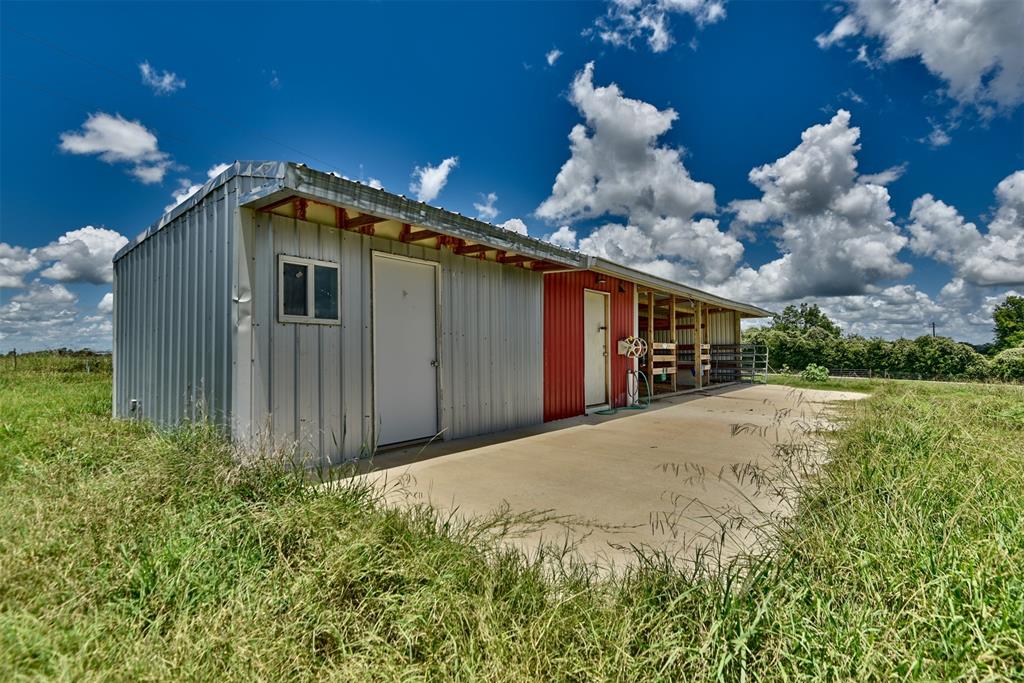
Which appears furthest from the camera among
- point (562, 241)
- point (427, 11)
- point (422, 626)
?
point (427, 11)

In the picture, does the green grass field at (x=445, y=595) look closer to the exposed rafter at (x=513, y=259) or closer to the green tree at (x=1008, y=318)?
the exposed rafter at (x=513, y=259)

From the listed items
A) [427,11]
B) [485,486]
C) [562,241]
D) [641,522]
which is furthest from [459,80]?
[641,522]

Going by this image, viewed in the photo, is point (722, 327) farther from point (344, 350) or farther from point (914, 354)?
point (914, 354)

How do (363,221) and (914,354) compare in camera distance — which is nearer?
(363,221)

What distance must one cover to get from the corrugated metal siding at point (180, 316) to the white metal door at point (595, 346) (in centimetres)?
551

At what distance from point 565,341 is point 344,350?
13.0ft

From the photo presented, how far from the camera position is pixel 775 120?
9680 mm

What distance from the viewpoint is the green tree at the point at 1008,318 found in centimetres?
3328

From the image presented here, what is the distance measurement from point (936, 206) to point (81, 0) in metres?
21.3

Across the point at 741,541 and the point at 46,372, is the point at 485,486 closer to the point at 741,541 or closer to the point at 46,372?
the point at 741,541

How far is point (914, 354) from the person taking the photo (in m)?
24.2

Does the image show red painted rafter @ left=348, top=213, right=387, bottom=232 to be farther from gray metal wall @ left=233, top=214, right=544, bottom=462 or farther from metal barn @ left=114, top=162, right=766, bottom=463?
gray metal wall @ left=233, top=214, right=544, bottom=462

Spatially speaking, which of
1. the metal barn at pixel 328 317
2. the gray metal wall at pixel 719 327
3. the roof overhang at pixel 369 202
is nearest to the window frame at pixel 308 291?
the metal barn at pixel 328 317

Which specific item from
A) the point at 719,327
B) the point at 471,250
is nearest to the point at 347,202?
the point at 471,250
